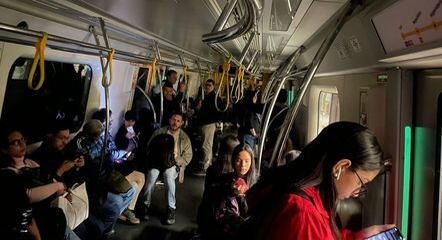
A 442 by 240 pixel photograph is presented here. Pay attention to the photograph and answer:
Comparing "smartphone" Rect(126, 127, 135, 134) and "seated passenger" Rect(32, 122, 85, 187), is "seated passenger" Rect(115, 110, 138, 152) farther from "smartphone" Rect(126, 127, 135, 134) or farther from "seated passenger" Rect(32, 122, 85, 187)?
"seated passenger" Rect(32, 122, 85, 187)

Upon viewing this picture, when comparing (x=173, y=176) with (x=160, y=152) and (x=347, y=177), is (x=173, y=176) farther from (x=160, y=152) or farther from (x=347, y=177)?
(x=347, y=177)

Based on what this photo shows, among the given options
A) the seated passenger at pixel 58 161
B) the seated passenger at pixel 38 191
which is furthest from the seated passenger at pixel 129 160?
the seated passenger at pixel 38 191

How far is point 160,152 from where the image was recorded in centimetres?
440

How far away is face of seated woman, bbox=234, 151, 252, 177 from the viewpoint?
2781 mm

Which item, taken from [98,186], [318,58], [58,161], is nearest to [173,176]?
[98,186]

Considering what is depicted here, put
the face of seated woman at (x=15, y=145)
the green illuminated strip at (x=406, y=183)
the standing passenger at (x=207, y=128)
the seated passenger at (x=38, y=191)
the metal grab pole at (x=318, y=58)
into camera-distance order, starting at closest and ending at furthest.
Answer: the metal grab pole at (x=318, y=58)
the green illuminated strip at (x=406, y=183)
the seated passenger at (x=38, y=191)
the face of seated woman at (x=15, y=145)
the standing passenger at (x=207, y=128)

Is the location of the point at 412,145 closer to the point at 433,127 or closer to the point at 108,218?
the point at 433,127

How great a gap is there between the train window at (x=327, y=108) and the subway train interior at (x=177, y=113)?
0.08 feet

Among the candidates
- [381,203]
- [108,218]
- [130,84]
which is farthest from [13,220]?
[130,84]

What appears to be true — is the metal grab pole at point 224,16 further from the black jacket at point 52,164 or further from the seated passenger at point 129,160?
the seated passenger at point 129,160

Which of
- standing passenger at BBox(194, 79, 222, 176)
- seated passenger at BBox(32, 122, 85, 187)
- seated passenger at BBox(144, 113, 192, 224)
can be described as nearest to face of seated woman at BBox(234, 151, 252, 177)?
seated passenger at BBox(32, 122, 85, 187)

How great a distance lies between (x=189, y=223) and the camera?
4258 millimetres

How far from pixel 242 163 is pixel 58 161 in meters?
1.71

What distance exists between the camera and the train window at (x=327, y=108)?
455cm
